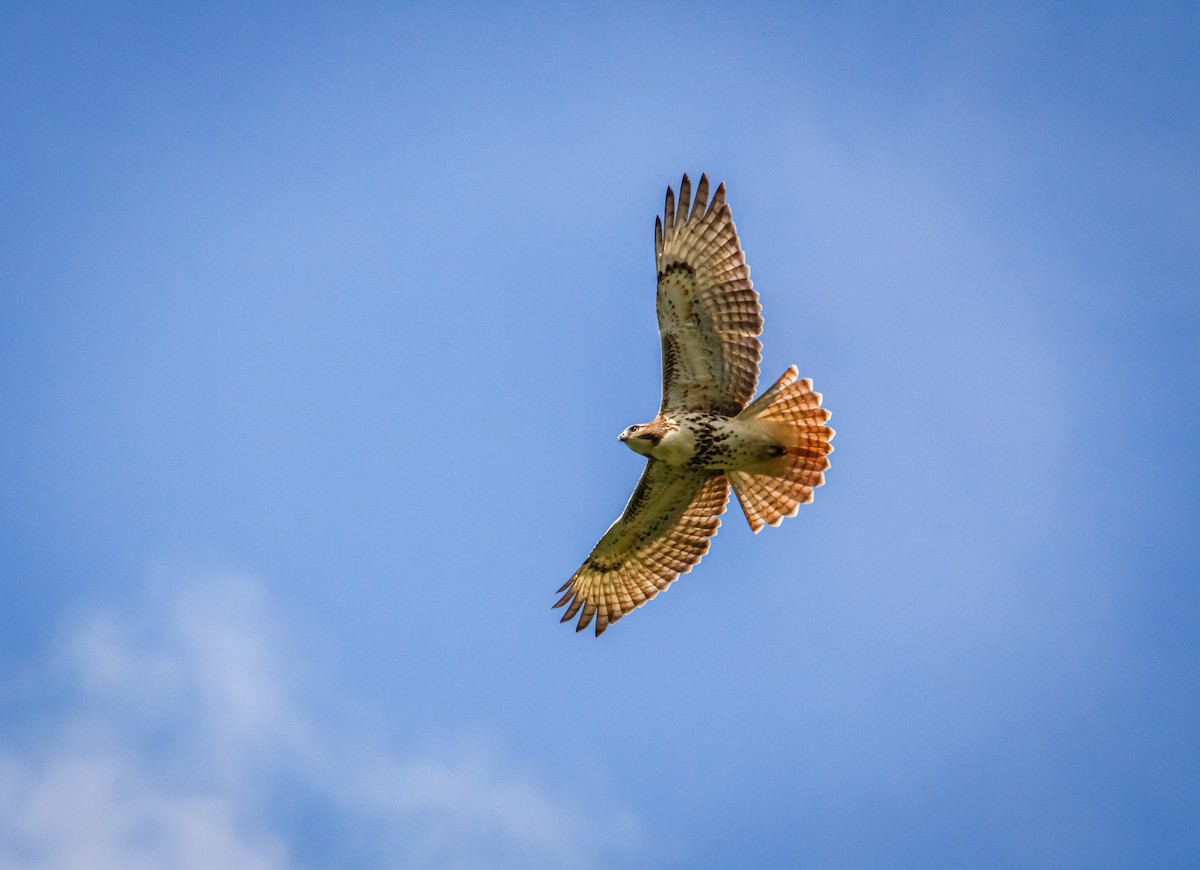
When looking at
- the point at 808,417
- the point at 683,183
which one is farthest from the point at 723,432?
the point at 683,183

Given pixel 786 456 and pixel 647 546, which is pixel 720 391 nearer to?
pixel 786 456

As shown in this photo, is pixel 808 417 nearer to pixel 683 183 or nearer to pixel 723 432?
pixel 723 432

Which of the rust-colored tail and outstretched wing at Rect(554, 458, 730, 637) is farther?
outstretched wing at Rect(554, 458, 730, 637)

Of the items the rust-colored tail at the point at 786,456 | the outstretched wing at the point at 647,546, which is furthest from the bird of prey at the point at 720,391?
the outstretched wing at the point at 647,546

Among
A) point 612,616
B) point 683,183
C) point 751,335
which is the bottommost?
point 612,616

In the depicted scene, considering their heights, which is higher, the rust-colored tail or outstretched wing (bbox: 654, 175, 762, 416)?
outstretched wing (bbox: 654, 175, 762, 416)

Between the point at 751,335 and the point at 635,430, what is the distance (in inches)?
54.6

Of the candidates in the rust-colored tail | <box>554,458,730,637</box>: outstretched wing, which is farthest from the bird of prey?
<box>554,458,730,637</box>: outstretched wing

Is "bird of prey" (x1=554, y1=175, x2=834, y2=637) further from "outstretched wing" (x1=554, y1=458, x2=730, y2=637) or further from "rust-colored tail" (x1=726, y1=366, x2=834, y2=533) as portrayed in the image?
"outstretched wing" (x1=554, y1=458, x2=730, y2=637)

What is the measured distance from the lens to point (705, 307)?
14203mm

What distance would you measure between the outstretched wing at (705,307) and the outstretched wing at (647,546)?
1026 mm

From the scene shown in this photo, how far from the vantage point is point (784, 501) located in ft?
47.6

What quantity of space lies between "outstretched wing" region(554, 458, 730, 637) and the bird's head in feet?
2.39

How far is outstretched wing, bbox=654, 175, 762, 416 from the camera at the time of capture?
46.4 ft
